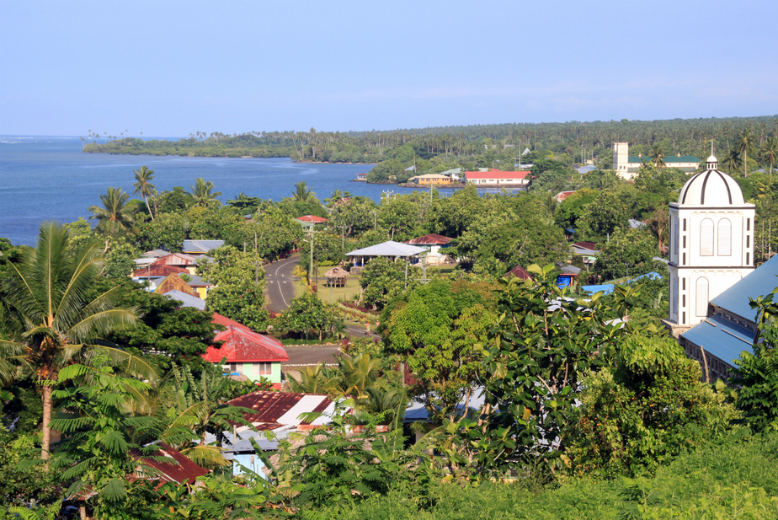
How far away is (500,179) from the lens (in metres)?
134

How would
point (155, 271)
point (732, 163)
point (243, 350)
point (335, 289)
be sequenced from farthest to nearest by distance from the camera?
point (732, 163)
point (335, 289)
point (155, 271)
point (243, 350)

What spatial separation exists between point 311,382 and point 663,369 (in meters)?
14.2

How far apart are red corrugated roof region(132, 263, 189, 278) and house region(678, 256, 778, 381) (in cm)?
3250

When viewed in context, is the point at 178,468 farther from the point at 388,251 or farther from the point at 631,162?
the point at 631,162

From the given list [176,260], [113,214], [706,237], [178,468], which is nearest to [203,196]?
[113,214]

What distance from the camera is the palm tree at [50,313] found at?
14273 mm

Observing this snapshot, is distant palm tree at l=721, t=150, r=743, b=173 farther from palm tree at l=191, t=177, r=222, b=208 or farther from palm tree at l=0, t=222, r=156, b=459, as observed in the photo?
palm tree at l=0, t=222, r=156, b=459

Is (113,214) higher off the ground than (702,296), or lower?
higher

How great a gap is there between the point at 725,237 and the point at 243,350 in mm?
17080

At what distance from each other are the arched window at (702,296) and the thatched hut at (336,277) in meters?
26.2

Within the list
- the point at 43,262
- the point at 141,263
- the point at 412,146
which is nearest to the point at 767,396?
the point at 43,262

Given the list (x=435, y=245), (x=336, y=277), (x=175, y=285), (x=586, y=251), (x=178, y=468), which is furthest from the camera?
(x=435, y=245)

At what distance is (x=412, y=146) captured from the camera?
652 feet

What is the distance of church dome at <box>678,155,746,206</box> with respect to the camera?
73.9 ft
